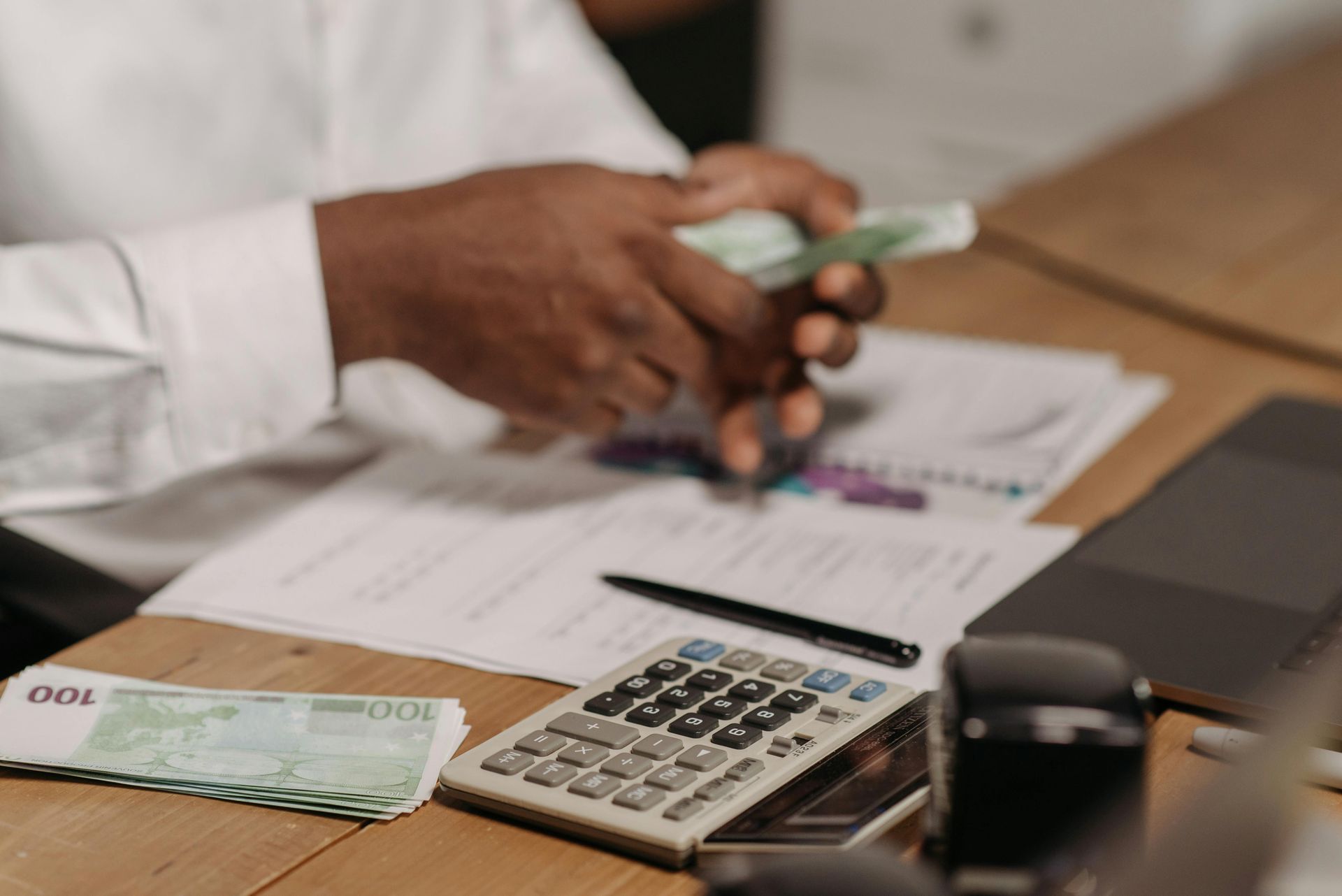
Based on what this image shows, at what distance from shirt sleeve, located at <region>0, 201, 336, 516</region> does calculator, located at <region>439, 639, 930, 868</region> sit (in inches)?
11.6

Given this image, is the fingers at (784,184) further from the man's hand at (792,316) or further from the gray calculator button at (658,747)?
the gray calculator button at (658,747)

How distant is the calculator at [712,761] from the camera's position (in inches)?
15.3

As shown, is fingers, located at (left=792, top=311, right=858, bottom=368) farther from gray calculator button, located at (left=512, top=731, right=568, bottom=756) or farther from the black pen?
gray calculator button, located at (left=512, top=731, right=568, bottom=756)

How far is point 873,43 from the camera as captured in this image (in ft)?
6.38

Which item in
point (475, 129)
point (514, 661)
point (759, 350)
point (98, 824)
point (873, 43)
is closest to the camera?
point (98, 824)

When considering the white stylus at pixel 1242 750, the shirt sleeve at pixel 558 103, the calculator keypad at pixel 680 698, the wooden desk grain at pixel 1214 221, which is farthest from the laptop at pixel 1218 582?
the shirt sleeve at pixel 558 103

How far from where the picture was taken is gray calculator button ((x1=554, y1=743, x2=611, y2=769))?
42 cm

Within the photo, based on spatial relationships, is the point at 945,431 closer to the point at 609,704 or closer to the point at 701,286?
the point at 701,286

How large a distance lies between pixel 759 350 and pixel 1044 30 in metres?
1.18

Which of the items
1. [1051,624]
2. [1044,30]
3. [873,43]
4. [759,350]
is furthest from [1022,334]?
[873,43]

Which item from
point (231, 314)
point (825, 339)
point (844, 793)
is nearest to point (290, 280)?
point (231, 314)

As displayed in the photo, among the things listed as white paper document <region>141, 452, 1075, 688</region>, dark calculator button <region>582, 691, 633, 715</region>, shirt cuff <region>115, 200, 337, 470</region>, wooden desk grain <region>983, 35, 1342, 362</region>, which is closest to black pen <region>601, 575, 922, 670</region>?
white paper document <region>141, 452, 1075, 688</region>

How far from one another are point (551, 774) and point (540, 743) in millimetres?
21

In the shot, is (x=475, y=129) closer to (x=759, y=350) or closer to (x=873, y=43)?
(x=759, y=350)
